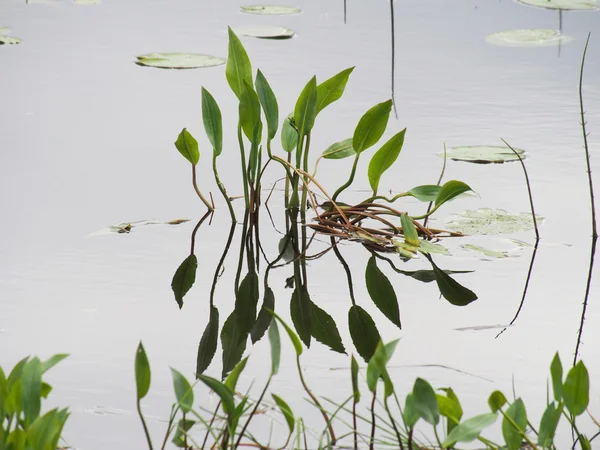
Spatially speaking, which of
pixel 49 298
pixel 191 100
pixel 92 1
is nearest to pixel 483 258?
pixel 49 298

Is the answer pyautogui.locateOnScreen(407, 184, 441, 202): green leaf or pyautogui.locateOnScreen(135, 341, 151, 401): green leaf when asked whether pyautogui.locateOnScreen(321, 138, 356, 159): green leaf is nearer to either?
pyautogui.locateOnScreen(407, 184, 441, 202): green leaf

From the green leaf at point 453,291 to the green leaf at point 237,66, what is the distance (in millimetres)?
418

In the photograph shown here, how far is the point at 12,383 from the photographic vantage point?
797 mm

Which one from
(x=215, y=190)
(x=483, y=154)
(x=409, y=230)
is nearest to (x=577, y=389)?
(x=409, y=230)

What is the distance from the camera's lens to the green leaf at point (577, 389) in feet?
2.63

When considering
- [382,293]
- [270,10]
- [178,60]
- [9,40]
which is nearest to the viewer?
[382,293]

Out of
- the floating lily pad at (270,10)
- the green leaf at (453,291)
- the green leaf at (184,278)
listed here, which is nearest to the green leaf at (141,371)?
the green leaf at (184,278)

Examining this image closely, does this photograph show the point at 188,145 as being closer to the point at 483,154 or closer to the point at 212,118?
the point at 212,118

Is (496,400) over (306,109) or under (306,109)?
under

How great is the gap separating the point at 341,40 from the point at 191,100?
838 millimetres

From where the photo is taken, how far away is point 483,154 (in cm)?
189

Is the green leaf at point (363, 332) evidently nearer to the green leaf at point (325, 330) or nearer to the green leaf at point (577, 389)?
the green leaf at point (325, 330)

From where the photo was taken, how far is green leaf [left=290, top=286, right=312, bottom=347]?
1197mm

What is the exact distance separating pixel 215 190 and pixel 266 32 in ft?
4.76
